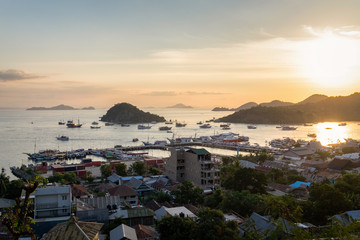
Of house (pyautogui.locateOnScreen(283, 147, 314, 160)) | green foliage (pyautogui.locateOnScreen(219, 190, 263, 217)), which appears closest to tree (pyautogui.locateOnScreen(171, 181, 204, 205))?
green foliage (pyautogui.locateOnScreen(219, 190, 263, 217))

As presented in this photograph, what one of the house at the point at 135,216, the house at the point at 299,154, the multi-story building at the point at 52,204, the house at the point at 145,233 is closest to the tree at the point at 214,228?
the house at the point at 145,233

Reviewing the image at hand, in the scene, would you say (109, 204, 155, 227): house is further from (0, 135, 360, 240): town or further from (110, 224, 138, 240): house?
(110, 224, 138, 240): house

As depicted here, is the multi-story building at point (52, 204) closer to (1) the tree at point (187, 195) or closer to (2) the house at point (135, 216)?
(2) the house at point (135, 216)

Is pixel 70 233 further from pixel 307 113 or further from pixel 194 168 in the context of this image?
pixel 307 113

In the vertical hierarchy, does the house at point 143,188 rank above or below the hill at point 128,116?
below

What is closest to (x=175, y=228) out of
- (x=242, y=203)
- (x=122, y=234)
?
(x=122, y=234)

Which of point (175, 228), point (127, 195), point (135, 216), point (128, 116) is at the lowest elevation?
point (127, 195)
